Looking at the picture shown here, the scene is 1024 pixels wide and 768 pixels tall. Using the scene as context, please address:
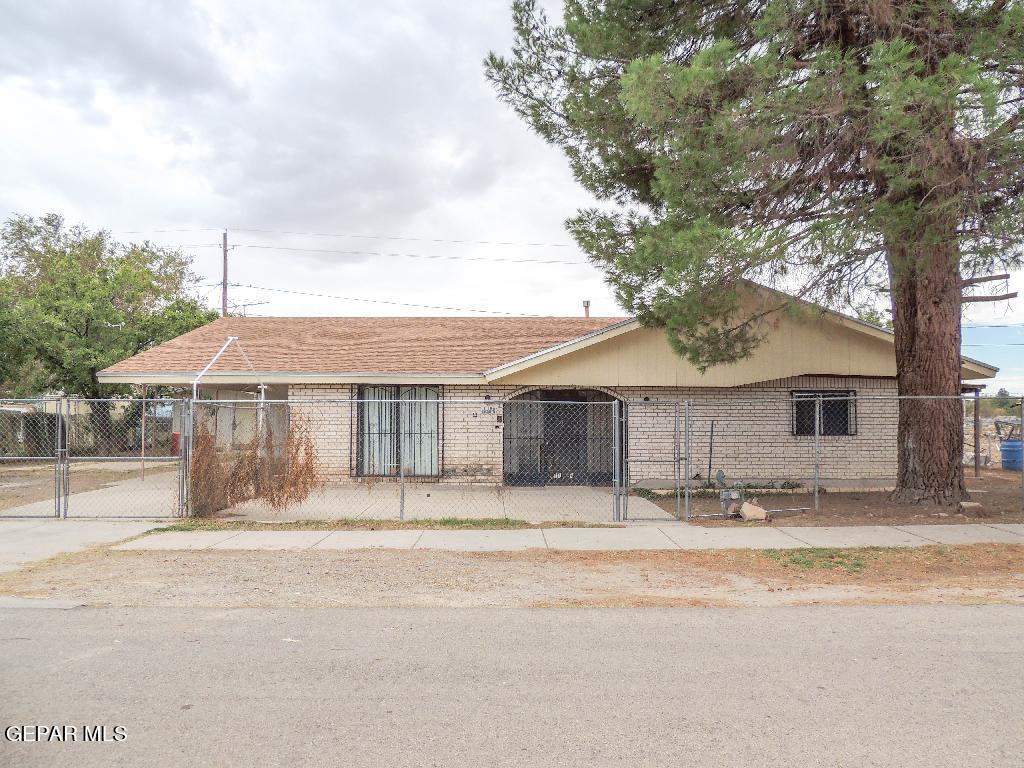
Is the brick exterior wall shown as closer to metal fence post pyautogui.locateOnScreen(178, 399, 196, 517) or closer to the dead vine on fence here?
the dead vine on fence

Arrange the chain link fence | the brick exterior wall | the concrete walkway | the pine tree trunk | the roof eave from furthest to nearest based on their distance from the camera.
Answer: the brick exterior wall → the roof eave → the chain link fence → the pine tree trunk → the concrete walkway

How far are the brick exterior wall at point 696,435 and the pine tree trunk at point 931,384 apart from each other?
382 cm

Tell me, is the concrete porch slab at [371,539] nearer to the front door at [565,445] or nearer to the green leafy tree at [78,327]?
the front door at [565,445]

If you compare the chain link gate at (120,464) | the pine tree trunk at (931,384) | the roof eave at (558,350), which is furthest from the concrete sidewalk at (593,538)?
the roof eave at (558,350)

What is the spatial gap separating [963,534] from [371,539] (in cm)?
Result: 794

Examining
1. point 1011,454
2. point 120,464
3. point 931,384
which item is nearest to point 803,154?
point 931,384

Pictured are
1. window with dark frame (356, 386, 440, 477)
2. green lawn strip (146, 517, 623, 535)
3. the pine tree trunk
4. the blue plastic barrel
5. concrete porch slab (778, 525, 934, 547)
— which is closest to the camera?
concrete porch slab (778, 525, 934, 547)

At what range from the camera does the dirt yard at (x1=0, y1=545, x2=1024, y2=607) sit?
6.58 metres

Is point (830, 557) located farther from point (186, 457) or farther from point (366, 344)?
point (366, 344)

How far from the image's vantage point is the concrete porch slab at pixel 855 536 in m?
9.16

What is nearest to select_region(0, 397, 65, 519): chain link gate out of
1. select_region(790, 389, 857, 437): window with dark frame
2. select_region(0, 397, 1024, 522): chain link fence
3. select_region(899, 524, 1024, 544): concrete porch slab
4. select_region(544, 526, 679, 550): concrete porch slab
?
select_region(0, 397, 1024, 522): chain link fence

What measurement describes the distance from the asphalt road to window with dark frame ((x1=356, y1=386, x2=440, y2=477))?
955 cm

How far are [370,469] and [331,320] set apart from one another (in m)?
6.28

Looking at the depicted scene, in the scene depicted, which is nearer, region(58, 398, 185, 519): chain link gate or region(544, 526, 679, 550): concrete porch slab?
region(544, 526, 679, 550): concrete porch slab
